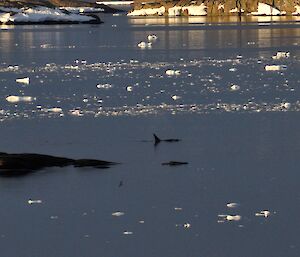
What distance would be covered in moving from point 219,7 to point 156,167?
85520 millimetres

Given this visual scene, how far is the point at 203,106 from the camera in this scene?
1611 centimetres

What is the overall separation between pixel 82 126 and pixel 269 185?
4896mm

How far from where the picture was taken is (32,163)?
10672 millimetres

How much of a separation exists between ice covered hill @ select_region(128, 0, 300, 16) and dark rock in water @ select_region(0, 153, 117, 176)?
257 ft

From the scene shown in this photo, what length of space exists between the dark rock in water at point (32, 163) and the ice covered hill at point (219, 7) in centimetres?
7843

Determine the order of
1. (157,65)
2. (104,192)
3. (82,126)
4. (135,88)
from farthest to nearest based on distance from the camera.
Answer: (157,65), (135,88), (82,126), (104,192)

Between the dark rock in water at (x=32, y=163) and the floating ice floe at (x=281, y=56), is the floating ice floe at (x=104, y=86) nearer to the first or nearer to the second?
the floating ice floe at (x=281, y=56)

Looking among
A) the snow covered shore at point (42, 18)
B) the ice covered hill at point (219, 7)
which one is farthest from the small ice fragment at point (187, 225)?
the ice covered hill at point (219, 7)

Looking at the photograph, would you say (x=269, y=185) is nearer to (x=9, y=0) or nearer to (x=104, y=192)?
(x=104, y=192)

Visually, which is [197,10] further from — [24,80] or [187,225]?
[187,225]

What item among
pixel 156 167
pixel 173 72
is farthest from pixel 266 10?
pixel 156 167

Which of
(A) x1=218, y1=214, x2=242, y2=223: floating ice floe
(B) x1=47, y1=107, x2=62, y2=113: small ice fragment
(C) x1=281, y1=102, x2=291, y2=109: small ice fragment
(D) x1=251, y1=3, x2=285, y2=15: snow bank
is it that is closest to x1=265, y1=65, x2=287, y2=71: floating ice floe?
(C) x1=281, y1=102, x2=291, y2=109: small ice fragment

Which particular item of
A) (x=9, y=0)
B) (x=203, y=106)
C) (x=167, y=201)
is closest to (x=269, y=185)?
(x=167, y=201)

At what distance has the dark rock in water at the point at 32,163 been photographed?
1048cm
